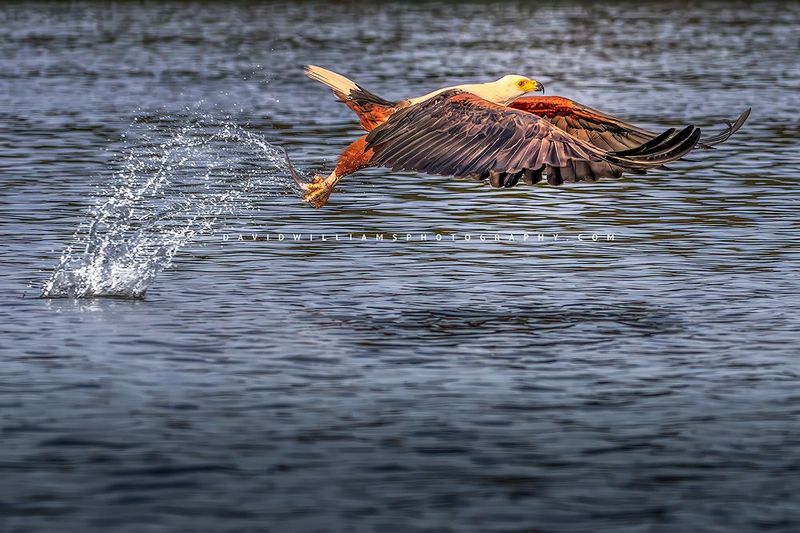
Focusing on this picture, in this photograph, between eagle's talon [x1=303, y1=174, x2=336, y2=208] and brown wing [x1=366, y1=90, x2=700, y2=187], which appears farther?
eagle's talon [x1=303, y1=174, x2=336, y2=208]

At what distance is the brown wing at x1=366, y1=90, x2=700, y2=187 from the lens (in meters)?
13.5

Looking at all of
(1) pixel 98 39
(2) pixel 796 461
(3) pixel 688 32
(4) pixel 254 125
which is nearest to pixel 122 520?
(2) pixel 796 461

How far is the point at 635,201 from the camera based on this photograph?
2272 centimetres

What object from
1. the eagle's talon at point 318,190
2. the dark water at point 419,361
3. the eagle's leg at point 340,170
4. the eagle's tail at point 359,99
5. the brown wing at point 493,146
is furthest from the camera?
the eagle's talon at point 318,190

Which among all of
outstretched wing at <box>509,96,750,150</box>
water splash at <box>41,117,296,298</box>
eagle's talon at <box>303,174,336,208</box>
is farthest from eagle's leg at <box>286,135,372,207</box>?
water splash at <box>41,117,296,298</box>

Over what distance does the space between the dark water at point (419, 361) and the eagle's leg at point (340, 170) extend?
2.73 feet

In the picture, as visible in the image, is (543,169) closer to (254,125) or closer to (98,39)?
(254,125)

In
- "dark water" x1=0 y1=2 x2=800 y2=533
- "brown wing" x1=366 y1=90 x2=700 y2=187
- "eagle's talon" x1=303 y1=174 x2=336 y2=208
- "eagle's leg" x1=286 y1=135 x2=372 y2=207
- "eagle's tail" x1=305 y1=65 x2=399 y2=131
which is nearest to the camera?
"dark water" x1=0 y1=2 x2=800 y2=533

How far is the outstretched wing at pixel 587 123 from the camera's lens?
16.0m

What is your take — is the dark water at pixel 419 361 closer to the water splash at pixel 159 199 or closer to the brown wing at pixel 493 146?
the water splash at pixel 159 199

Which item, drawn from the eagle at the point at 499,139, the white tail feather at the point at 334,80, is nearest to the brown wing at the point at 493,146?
the eagle at the point at 499,139

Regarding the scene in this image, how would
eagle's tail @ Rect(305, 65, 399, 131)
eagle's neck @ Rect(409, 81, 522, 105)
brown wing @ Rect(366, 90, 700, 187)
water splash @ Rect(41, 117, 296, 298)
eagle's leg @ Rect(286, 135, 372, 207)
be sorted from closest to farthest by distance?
brown wing @ Rect(366, 90, 700, 187) < eagle's neck @ Rect(409, 81, 522, 105) < eagle's leg @ Rect(286, 135, 372, 207) < eagle's tail @ Rect(305, 65, 399, 131) < water splash @ Rect(41, 117, 296, 298)

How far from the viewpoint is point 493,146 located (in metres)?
14.1

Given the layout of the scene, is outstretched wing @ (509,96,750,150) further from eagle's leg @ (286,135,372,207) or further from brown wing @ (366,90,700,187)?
eagle's leg @ (286,135,372,207)
